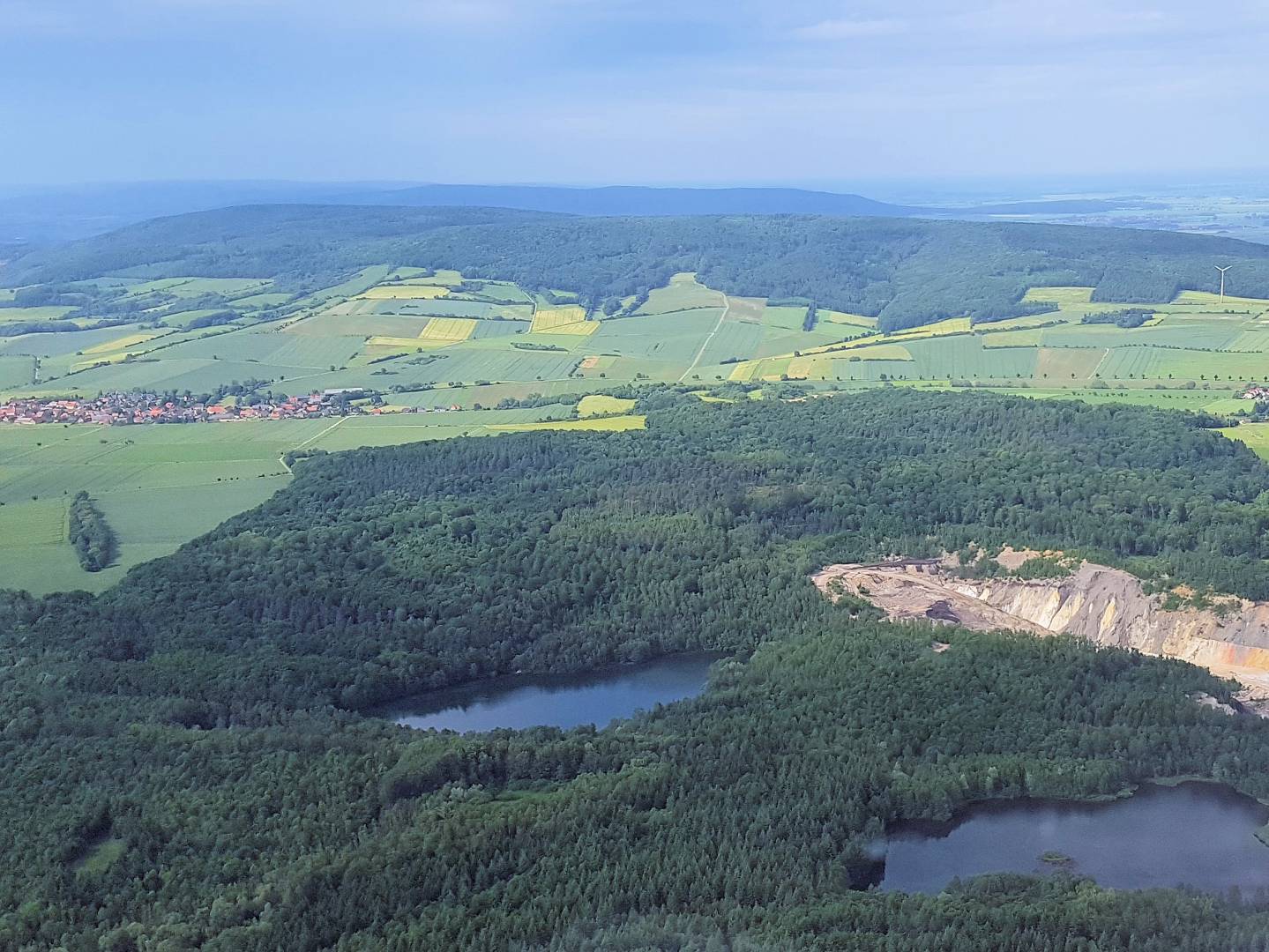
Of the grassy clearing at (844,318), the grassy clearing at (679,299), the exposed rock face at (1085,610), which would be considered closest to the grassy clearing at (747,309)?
the grassy clearing at (679,299)

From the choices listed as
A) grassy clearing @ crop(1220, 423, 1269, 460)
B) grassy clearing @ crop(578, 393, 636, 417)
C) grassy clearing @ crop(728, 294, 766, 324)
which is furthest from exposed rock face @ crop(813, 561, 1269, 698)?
grassy clearing @ crop(728, 294, 766, 324)

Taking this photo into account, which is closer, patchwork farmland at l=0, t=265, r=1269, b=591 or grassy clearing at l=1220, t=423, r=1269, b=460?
grassy clearing at l=1220, t=423, r=1269, b=460

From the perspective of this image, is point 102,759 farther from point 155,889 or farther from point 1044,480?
point 1044,480

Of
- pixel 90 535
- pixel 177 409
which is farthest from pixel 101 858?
pixel 177 409

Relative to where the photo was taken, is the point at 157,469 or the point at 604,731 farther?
the point at 157,469

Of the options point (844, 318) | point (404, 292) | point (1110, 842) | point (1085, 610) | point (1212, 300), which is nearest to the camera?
point (1110, 842)

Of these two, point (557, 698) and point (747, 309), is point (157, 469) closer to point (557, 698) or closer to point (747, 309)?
point (557, 698)

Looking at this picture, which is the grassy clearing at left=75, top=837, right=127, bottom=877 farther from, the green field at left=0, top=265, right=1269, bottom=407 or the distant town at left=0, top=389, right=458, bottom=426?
the green field at left=0, top=265, right=1269, bottom=407
